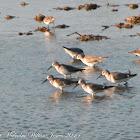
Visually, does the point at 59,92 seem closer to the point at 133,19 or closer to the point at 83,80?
the point at 83,80

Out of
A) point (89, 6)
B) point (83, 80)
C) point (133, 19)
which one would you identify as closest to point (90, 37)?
point (133, 19)

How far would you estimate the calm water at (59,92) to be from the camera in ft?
60.4

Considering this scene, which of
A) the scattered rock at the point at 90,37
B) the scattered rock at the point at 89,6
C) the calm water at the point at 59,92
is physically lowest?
the calm water at the point at 59,92

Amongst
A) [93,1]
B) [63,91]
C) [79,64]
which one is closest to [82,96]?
[63,91]

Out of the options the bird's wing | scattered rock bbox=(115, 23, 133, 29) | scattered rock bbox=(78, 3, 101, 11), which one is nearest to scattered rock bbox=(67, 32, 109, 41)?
scattered rock bbox=(115, 23, 133, 29)

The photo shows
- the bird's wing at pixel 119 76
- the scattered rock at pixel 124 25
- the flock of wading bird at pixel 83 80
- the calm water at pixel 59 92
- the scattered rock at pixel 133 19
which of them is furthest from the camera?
the scattered rock at pixel 133 19

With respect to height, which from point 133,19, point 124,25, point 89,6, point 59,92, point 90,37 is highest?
point 89,6

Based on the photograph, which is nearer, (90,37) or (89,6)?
(90,37)

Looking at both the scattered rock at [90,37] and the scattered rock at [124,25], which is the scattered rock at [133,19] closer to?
the scattered rock at [124,25]

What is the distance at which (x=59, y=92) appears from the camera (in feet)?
76.4

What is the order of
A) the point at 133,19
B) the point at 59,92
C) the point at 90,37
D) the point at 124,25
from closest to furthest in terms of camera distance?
1. the point at 59,92
2. the point at 90,37
3. the point at 124,25
4. the point at 133,19

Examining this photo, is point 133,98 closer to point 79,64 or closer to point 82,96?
point 82,96

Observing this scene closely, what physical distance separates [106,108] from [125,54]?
9.86 metres

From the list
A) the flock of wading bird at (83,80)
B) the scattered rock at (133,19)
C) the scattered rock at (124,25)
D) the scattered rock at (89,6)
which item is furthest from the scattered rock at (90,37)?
the scattered rock at (89,6)
